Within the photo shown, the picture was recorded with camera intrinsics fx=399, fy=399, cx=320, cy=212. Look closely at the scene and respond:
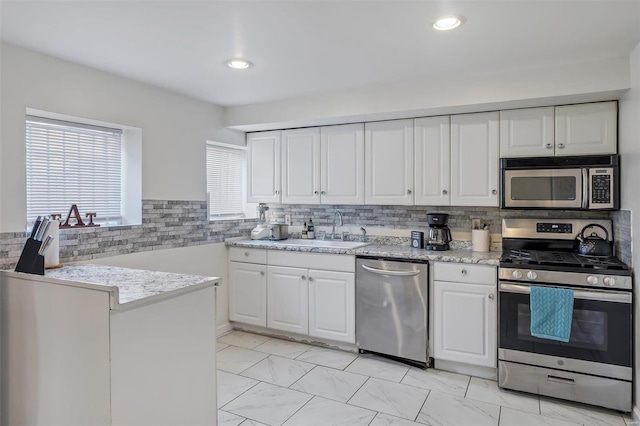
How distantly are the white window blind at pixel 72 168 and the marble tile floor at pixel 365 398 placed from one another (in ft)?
5.32

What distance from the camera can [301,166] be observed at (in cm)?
397

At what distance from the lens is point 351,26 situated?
212cm

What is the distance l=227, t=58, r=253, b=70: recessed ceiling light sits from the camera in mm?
2621

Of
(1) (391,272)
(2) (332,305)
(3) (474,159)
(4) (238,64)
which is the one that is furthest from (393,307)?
(4) (238,64)

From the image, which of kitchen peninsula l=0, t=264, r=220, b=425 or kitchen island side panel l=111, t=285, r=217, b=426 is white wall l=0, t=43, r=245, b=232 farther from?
kitchen island side panel l=111, t=285, r=217, b=426

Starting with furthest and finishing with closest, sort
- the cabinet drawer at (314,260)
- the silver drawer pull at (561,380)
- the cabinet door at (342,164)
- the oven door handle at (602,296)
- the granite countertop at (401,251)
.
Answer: the cabinet door at (342,164) → the cabinet drawer at (314,260) → the granite countertop at (401,251) → the silver drawer pull at (561,380) → the oven door handle at (602,296)

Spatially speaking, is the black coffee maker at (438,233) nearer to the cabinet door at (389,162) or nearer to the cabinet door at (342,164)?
the cabinet door at (389,162)

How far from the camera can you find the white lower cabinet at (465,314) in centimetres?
290

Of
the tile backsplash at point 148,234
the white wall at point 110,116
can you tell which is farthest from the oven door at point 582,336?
the white wall at point 110,116

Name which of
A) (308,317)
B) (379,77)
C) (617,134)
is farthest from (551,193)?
(308,317)

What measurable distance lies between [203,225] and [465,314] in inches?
94.5

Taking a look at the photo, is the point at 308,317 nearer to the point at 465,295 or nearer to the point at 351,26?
the point at 465,295

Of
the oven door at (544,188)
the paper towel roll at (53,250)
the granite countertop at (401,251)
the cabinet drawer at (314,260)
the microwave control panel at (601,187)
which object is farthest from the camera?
the cabinet drawer at (314,260)

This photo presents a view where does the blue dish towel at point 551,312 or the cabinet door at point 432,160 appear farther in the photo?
the cabinet door at point 432,160
